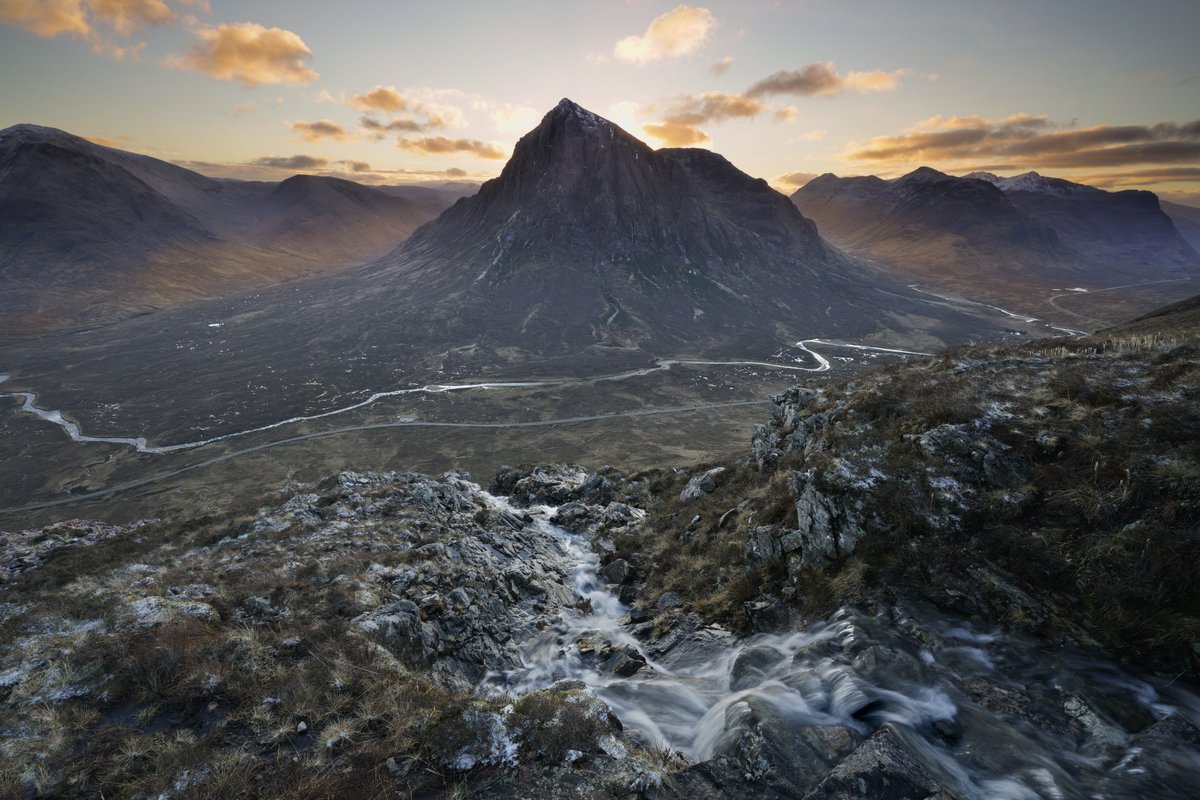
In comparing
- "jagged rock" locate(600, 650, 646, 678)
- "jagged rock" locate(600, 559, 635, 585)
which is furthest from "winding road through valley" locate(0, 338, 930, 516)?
"jagged rock" locate(600, 650, 646, 678)

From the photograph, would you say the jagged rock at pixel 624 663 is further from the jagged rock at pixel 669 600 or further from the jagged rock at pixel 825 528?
the jagged rock at pixel 825 528

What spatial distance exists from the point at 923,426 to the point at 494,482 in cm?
3607

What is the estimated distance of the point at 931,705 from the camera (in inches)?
452

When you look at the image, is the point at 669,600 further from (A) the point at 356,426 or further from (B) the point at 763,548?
(A) the point at 356,426

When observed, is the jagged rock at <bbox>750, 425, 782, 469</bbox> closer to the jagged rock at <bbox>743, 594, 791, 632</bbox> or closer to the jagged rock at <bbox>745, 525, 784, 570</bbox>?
the jagged rock at <bbox>745, 525, 784, 570</bbox>

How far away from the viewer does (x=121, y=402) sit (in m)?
103

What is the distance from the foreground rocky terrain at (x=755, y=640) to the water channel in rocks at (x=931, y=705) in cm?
6

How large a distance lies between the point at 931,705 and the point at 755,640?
513 cm

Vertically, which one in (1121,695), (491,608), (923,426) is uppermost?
(923,426)

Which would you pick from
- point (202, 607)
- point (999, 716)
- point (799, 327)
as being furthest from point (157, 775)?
point (799, 327)

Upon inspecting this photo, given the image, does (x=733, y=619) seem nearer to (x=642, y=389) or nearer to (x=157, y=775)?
(x=157, y=775)

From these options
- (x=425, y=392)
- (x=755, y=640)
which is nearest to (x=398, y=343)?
(x=425, y=392)

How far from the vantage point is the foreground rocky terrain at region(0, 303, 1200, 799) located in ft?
30.9

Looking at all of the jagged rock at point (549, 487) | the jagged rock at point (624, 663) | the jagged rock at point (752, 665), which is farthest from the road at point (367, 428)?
the jagged rock at point (752, 665)
